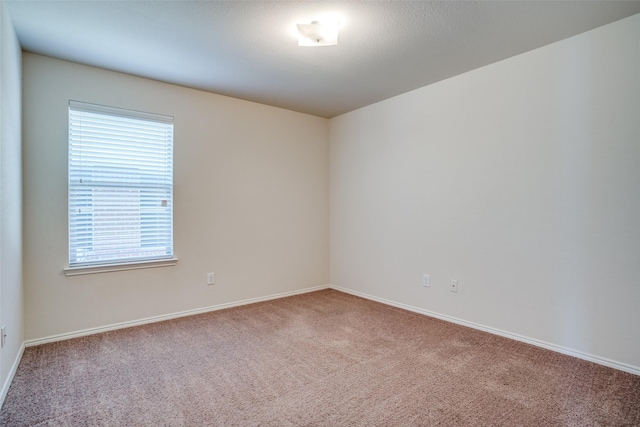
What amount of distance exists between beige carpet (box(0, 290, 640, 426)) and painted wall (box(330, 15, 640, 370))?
360 millimetres

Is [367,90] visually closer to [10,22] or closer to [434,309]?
[434,309]

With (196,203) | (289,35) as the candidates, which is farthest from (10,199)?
(289,35)

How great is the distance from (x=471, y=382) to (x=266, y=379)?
133 centimetres

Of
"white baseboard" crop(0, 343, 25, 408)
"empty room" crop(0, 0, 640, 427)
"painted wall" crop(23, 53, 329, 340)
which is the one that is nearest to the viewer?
"white baseboard" crop(0, 343, 25, 408)

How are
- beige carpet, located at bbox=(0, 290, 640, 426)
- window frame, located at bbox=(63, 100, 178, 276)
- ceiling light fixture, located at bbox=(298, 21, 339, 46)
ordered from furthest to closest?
window frame, located at bbox=(63, 100, 178, 276), ceiling light fixture, located at bbox=(298, 21, 339, 46), beige carpet, located at bbox=(0, 290, 640, 426)

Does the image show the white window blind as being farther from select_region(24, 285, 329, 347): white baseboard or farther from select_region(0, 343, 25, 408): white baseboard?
select_region(0, 343, 25, 408): white baseboard

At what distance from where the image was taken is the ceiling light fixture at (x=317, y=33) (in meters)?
2.20

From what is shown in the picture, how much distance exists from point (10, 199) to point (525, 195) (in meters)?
3.79

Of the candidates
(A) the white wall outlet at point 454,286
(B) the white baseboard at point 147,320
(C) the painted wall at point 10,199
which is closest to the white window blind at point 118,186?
(C) the painted wall at point 10,199

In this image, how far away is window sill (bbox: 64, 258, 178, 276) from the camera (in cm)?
289

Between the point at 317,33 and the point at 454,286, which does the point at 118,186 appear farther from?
the point at 454,286

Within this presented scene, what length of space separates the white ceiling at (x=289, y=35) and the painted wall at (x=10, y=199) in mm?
311

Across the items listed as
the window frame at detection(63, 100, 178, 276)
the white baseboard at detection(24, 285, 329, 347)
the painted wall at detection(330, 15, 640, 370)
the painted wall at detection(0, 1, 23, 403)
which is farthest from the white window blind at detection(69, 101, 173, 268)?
the painted wall at detection(330, 15, 640, 370)

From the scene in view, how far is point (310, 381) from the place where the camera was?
2.18 m
